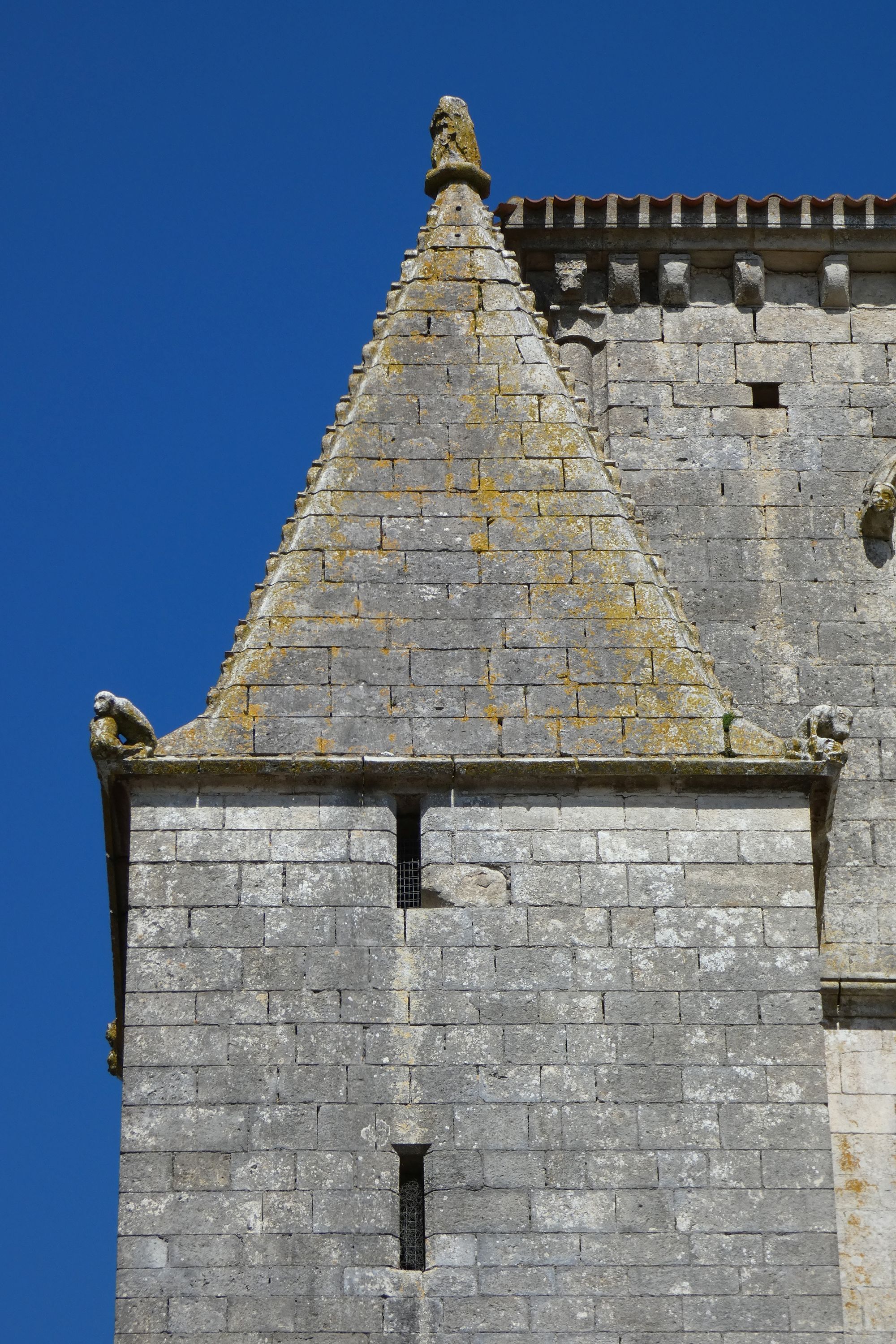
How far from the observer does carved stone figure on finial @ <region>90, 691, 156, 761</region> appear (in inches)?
617

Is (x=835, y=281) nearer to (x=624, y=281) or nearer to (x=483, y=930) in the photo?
(x=624, y=281)

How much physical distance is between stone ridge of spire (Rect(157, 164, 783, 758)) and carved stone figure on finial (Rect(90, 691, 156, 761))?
134mm

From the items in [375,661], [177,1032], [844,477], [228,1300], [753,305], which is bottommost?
[228,1300]

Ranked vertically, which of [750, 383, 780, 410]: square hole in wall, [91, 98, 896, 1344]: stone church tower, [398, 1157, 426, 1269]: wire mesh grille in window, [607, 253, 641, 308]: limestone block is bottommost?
[398, 1157, 426, 1269]: wire mesh grille in window

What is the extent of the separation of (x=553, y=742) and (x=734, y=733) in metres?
1.02

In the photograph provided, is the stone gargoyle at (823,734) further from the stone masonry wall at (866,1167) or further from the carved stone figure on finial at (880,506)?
the carved stone figure on finial at (880,506)

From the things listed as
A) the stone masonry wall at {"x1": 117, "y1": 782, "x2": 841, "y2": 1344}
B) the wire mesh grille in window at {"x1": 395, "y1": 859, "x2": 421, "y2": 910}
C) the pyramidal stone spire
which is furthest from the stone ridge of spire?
the wire mesh grille in window at {"x1": 395, "y1": 859, "x2": 421, "y2": 910}

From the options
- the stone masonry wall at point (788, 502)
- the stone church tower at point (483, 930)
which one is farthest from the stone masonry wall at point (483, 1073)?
the stone masonry wall at point (788, 502)

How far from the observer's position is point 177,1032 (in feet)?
49.1

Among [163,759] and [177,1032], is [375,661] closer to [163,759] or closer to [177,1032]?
[163,759]

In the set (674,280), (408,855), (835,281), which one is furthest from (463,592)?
(835,281)

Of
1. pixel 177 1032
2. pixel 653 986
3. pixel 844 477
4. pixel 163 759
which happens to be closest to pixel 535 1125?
pixel 653 986

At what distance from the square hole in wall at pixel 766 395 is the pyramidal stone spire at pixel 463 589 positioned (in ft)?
8.44

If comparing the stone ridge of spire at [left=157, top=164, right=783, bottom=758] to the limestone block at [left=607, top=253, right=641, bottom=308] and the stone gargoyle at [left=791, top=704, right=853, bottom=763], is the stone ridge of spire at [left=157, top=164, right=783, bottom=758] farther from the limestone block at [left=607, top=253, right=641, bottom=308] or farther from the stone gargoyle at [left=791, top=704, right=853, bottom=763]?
the limestone block at [left=607, top=253, right=641, bottom=308]
